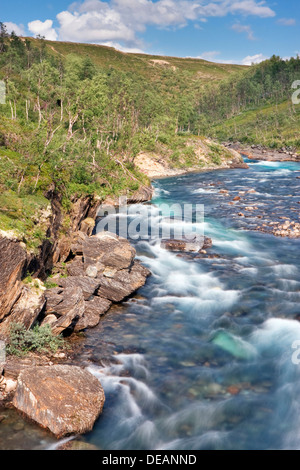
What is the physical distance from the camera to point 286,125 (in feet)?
428

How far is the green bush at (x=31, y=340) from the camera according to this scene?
44.8ft

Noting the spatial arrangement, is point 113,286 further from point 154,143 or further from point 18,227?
point 154,143

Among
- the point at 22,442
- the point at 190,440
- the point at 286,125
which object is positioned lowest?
the point at 190,440

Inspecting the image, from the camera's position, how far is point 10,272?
1396 cm

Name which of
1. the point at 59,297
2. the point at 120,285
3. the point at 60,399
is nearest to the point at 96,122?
the point at 120,285

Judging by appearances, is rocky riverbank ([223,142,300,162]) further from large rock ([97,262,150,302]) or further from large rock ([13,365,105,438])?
large rock ([13,365,105,438])

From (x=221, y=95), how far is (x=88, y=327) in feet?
638

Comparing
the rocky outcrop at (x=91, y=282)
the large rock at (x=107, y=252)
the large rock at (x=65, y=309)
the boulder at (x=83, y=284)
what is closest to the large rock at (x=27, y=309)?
the large rock at (x=65, y=309)

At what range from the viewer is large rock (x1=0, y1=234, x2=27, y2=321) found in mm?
13672

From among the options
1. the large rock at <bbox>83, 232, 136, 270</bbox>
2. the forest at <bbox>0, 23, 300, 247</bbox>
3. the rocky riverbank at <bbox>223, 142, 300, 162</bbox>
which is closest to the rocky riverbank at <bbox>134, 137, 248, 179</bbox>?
the forest at <bbox>0, 23, 300, 247</bbox>

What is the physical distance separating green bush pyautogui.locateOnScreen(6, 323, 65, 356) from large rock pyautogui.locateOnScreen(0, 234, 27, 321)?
0.89m

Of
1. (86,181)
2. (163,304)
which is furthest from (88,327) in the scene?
(86,181)

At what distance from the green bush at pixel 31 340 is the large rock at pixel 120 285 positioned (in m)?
5.14

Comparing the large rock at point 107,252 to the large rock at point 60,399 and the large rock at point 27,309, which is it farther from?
the large rock at point 60,399
